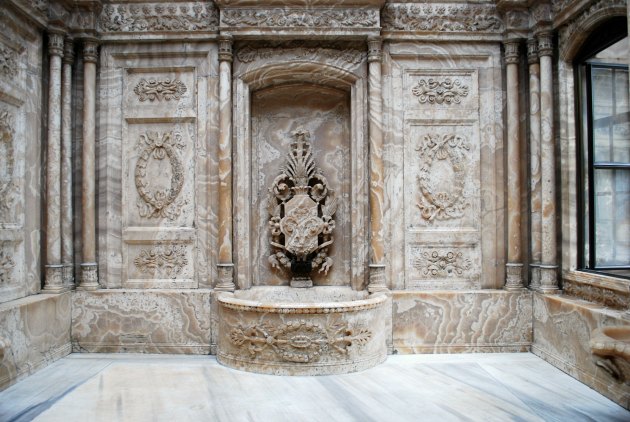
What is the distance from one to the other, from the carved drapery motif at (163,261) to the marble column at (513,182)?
315 cm

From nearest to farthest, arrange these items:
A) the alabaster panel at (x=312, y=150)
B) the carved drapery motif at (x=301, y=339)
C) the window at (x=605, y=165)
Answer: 1. the carved drapery motif at (x=301, y=339)
2. the window at (x=605, y=165)
3. the alabaster panel at (x=312, y=150)

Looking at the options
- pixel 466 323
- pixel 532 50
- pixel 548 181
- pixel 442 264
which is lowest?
pixel 466 323

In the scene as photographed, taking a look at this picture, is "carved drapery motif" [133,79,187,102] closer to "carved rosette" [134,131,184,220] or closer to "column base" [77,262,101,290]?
"carved rosette" [134,131,184,220]

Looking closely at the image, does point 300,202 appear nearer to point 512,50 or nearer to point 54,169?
point 54,169

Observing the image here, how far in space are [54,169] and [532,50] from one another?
15.3ft

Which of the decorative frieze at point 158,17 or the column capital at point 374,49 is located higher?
the decorative frieze at point 158,17

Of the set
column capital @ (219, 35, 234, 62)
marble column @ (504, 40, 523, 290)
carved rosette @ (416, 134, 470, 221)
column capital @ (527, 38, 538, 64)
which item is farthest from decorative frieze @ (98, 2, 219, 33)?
column capital @ (527, 38, 538, 64)

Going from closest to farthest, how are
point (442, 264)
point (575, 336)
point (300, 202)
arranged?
point (575, 336) < point (442, 264) < point (300, 202)

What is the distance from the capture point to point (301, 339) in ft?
13.3

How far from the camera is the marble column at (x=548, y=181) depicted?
4.61 metres

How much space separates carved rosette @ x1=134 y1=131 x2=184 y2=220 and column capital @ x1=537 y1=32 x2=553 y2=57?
3.56 m

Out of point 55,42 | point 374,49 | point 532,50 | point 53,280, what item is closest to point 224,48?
point 374,49

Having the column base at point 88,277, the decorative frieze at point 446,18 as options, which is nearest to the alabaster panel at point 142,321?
the column base at point 88,277

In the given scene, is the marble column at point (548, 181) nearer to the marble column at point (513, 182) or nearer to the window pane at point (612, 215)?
the marble column at point (513, 182)
